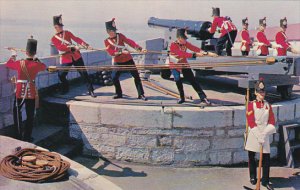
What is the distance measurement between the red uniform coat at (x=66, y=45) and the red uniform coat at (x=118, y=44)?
588mm

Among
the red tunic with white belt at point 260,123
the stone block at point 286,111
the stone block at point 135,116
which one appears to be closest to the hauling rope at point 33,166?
the stone block at point 135,116

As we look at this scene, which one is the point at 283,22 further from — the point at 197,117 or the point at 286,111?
the point at 197,117

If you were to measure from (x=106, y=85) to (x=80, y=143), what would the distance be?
2.62 meters

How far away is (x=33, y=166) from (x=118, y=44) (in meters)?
3.71

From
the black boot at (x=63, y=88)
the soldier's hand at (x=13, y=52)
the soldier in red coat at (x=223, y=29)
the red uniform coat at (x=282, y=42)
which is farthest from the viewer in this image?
the red uniform coat at (x=282, y=42)

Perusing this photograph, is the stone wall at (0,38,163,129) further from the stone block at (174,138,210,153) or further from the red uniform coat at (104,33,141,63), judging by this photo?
the stone block at (174,138,210,153)

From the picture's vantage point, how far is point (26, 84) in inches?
263

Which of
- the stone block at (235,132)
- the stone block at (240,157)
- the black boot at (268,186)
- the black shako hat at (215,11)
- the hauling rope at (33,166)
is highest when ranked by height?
the black shako hat at (215,11)

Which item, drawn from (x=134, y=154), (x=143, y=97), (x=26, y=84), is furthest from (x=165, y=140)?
(x=26, y=84)

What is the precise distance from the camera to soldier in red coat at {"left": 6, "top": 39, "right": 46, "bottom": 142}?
6.66m

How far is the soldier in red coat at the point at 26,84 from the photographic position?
21.9ft

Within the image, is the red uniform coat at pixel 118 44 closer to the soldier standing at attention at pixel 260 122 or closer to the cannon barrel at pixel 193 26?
the soldier standing at attention at pixel 260 122

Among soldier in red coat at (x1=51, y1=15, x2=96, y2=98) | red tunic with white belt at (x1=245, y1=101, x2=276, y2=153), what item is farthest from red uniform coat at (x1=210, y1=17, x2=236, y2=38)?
red tunic with white belt at (x1=245, y1=101, x2=276, y2=153)

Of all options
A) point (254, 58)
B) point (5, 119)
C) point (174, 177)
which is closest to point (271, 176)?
point (174, 177)
